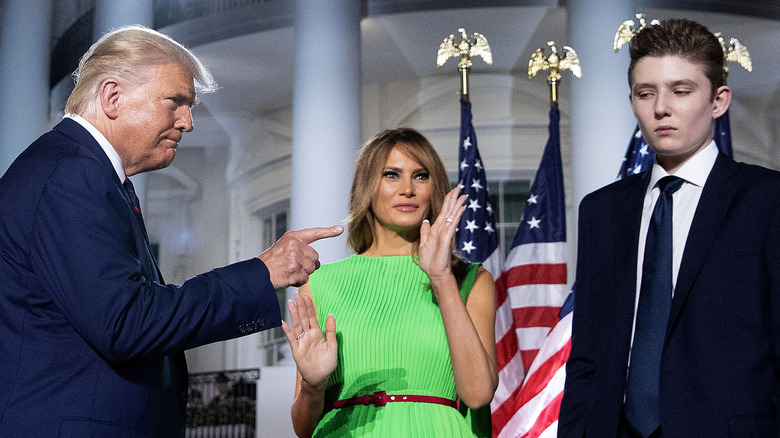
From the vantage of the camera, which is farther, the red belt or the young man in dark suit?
the red belt

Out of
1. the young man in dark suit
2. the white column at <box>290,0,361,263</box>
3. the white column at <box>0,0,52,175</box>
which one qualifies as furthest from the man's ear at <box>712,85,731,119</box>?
the white column at <box>0,0,52,175</box>

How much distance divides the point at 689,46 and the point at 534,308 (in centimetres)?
309

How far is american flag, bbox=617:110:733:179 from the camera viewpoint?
4.12 metres

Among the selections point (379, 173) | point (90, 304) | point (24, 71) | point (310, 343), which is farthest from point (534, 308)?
point (24, 71)

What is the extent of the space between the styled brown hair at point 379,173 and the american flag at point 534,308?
145 cm

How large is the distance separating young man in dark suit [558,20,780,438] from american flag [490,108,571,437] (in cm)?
192

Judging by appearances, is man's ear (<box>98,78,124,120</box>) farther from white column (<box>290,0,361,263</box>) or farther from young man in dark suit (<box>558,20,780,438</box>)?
white column (<box>290,0,361,263</box>)

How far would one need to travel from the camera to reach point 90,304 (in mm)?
1398

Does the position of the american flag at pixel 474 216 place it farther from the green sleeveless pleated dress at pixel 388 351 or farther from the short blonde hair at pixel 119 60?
the short blonde hair at pixel 119 60

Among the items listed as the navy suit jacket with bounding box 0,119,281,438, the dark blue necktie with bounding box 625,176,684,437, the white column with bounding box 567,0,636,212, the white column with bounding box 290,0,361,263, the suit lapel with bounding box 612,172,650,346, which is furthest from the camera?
the white column with bounding box 290,0,361,263

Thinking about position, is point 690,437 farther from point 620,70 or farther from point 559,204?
point 620,70

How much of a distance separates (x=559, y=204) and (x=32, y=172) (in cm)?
381

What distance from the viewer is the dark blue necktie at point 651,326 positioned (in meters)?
1.53

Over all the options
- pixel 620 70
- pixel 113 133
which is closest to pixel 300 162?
pixel 620 70
